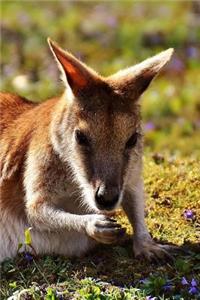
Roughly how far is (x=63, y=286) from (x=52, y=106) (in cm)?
152

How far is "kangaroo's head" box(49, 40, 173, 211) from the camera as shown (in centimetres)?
560

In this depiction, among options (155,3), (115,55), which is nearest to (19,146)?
(115,55)

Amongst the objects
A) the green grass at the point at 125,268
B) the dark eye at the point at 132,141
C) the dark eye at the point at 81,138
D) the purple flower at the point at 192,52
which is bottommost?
the green grass at the point at 125,268

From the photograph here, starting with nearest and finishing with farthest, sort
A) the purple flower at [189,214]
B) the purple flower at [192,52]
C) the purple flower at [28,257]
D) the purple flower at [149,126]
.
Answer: the purple flower at [28,257]
the purple flower at [189,214]
the purple flower at [149,126]
the purple flower at [192,52]

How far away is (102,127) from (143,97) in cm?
637

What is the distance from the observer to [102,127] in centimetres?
564

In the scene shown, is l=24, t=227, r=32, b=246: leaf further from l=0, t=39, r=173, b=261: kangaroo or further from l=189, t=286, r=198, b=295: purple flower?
l=189, t=286, r=198, b=295: purple flower

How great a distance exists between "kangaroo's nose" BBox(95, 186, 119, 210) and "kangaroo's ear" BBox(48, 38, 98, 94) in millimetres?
857

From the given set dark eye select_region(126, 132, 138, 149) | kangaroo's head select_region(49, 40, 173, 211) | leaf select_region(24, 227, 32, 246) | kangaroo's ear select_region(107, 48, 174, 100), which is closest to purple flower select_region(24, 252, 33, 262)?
leaf select_region(24, 227, 32, 246)

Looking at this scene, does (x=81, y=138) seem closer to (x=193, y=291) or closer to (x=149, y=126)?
(x=193, y=291)

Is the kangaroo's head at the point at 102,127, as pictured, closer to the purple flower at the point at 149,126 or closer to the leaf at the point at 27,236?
the leaf at the point at 27,236

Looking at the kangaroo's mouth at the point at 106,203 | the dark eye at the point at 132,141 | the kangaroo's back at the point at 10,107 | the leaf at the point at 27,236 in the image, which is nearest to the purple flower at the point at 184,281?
the kangaroo's mouth at the point at 106,203

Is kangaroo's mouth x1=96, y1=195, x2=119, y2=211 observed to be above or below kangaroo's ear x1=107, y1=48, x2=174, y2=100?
below

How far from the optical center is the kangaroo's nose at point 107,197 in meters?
5.47
